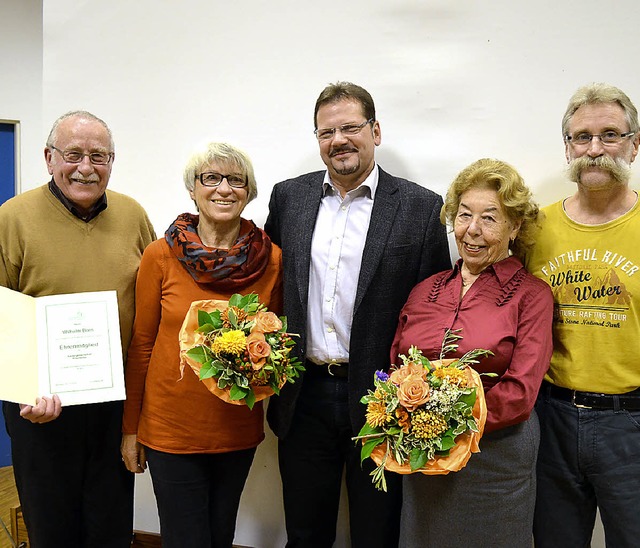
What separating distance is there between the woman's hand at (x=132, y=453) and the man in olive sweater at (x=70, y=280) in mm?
116

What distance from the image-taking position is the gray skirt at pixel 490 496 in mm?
1571

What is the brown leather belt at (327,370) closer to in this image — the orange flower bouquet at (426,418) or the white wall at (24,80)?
the orange flower bouquet at (426,418)

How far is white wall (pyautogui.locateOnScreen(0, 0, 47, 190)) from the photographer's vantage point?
12.1 ft

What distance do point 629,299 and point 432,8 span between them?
1.46m

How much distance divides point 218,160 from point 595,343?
4.42 ft

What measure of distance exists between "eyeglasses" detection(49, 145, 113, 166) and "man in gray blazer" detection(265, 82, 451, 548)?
2.25 feet

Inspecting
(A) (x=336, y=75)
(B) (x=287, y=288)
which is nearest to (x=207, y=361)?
(B) (x=287, y=288)

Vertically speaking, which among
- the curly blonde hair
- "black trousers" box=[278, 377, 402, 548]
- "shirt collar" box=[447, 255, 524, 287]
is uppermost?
the curly blonde hair

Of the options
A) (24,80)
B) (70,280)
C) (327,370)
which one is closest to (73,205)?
(70,280)

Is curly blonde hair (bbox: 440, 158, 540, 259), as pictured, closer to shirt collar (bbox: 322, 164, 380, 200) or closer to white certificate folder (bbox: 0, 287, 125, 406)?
shirt collar (bbox: 322, 164, 380, 200)

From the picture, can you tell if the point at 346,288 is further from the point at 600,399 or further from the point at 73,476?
the point at 73,476

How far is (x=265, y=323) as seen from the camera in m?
1.60

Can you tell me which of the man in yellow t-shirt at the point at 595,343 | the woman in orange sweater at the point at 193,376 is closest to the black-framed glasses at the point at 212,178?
the woman in orange sweater at the point at 193,376

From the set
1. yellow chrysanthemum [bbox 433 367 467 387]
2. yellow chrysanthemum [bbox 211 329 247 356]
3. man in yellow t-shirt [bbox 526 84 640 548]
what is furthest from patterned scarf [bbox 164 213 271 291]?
man in yellow t-shirt [bbox 526 84 640 548]
